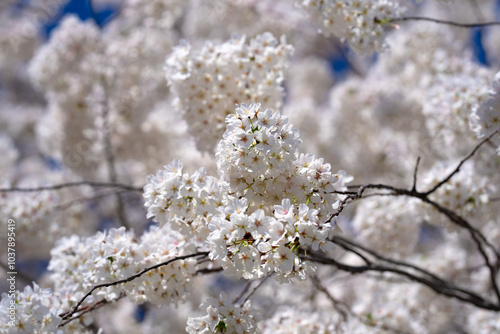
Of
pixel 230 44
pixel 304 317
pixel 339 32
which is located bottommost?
pixel 304 317

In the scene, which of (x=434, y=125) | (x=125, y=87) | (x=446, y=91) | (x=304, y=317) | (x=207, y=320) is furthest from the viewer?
(x=125, y=87)

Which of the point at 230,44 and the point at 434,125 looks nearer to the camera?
the point at 230,44

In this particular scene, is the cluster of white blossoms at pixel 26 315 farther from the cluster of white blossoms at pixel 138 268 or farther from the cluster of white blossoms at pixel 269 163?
the cluster of white blossoms at pixel 269 163

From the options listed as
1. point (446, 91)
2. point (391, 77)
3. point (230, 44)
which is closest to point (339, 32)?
point (230, 44)

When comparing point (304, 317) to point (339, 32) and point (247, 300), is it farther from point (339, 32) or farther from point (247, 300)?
point (339, 32)

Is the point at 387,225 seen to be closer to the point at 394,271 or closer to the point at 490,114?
the point at 394,271
